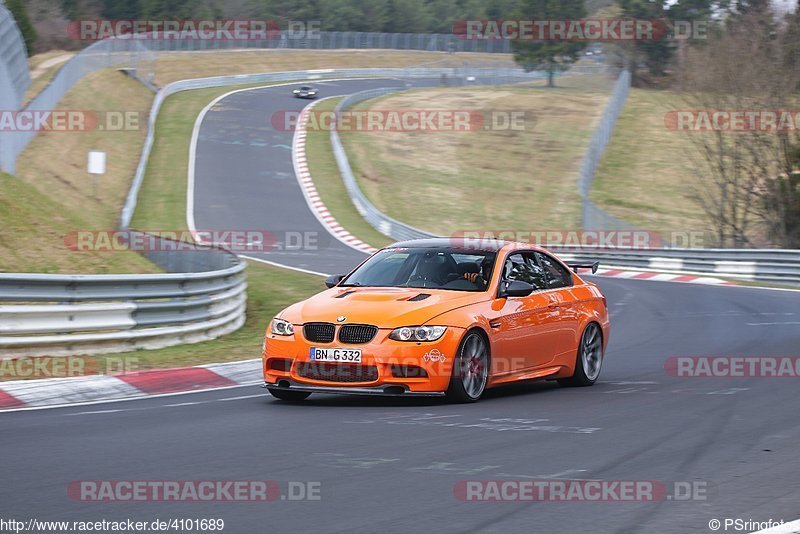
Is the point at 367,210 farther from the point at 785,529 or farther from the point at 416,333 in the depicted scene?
the point at 785,529

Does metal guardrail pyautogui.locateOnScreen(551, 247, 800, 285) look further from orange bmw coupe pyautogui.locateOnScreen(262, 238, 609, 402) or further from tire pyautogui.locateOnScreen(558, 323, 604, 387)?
orange bmw coupe pyautogui.locateOnScreen(262, 238, 609, 402)

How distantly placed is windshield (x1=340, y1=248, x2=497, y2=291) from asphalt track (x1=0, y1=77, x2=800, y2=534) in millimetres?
1127

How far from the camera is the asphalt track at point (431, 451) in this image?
19.7ft

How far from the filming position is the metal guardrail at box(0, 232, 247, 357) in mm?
12344

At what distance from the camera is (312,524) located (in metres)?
5.77

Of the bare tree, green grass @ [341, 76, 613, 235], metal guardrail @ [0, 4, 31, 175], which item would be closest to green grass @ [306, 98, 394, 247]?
green grass @ [341, 76, 613, 235]

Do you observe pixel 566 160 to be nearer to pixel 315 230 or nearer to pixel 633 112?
pixel 633 112

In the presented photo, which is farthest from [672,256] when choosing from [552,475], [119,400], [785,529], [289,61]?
[289,61]

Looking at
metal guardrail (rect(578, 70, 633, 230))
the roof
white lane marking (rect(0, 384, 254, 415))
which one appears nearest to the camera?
white lane marking (rect(0, 384, 254, 415))

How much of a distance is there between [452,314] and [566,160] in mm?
47500

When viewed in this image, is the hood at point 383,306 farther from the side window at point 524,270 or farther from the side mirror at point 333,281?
the side window at point 524,270

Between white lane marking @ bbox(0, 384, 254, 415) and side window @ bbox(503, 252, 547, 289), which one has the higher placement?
side window @ bbox(503, 252, 547, 289)

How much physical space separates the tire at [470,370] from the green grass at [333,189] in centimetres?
2695

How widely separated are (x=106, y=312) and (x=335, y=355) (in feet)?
14.4
